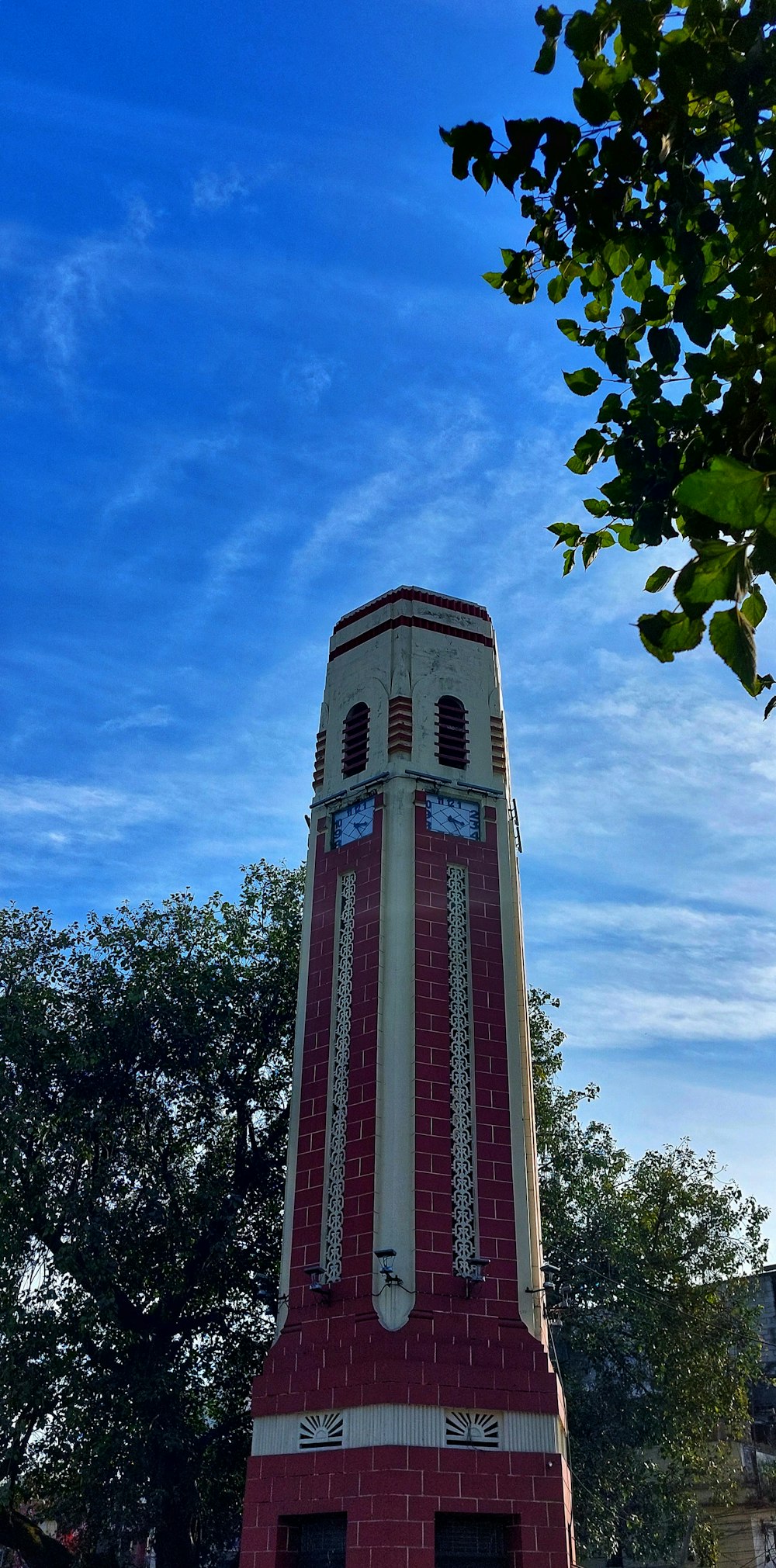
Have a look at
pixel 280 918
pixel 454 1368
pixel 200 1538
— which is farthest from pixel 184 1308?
pixel 454 1368

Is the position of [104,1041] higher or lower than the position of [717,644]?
higher

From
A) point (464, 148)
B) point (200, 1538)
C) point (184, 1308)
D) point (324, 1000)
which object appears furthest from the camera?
point (184, 1308)

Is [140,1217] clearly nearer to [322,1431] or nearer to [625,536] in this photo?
[322,1431]

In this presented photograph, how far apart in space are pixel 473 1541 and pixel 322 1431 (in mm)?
1928

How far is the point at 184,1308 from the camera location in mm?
19875

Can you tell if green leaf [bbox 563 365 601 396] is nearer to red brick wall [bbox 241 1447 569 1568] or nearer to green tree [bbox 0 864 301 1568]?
red brick wall [bbox 241 1447 569 1568]

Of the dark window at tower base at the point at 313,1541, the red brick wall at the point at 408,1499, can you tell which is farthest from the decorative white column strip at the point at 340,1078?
the dark window at tower base at the point at 313,1541

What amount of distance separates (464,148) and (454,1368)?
12140 mm

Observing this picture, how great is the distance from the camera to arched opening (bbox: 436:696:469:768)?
17.8 m

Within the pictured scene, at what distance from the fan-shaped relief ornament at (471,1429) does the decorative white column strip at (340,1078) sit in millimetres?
2087

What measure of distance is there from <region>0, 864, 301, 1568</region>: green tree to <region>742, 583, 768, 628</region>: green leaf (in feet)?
54.9

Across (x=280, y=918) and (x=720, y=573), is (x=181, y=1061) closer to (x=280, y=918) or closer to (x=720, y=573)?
(x=280, y=918)

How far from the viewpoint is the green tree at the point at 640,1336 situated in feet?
65.1

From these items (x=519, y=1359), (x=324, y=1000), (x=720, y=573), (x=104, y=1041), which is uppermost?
(x=104, y=1041)
